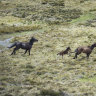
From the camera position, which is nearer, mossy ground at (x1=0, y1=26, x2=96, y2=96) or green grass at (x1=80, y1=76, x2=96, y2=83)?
mossy ground at (x1=0, y1=26, x2=96, y2=96)

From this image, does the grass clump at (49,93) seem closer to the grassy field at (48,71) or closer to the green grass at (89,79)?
the grassy field at (48,71)

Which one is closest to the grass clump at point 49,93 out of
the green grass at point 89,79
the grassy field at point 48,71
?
the grassy field at point 48,71

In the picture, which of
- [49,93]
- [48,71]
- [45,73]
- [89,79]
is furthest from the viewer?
[48,71]

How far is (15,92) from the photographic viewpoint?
38.4 feet

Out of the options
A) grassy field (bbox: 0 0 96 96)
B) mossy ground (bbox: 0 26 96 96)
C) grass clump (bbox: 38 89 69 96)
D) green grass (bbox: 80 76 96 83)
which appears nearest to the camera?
grass clump (bbox: 38 89 69 96)

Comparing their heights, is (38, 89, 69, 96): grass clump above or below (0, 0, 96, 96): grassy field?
above

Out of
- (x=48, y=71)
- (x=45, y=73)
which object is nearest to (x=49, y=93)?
(x=45, y=73)

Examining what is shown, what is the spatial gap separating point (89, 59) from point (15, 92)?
29.6ft

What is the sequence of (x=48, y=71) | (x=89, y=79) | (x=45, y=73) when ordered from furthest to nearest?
(x=48, y=71) < (x=45, y=73) < (x=89, y=79)

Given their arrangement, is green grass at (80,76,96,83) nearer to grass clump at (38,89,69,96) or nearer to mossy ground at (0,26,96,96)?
mossy ground at (0,26,96,96)

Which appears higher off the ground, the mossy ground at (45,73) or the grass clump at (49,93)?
the grass clump at (49,93)

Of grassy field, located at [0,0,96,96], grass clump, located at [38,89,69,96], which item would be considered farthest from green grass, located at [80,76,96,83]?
grass clump, located at [38,89,69,96]

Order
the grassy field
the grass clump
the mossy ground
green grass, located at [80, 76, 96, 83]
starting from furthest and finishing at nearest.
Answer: green grass, located at [80, 76, 96, 83] < the mossy ground < the grassy field < the grass clump

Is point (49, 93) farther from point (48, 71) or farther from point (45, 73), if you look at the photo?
point (48, 71)
